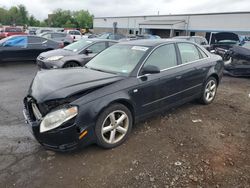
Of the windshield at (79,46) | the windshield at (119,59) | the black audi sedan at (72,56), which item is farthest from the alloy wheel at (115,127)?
the windshield at (79,46)

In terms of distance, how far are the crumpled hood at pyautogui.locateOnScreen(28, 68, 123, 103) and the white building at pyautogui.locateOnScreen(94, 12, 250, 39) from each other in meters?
27.8

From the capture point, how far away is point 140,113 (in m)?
3.73

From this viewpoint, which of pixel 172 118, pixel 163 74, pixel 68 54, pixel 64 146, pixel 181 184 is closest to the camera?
pixel 181 184

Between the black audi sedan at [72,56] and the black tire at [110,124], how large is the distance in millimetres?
4786

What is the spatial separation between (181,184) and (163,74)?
195cm

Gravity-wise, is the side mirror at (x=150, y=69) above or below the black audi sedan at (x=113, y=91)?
above

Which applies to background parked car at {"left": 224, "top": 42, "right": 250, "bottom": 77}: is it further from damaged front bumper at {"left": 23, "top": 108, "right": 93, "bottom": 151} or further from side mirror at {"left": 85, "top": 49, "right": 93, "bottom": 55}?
damaged front bumper at {"left": 23, "top": 108, "right": 93, "bottom": 151}

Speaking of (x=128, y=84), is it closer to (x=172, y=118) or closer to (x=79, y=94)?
(x=79, y=94)

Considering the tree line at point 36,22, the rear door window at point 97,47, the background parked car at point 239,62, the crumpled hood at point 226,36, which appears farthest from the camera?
the tree line at point 36,22

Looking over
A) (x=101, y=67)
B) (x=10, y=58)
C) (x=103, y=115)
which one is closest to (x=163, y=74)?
(x=101, y=67)

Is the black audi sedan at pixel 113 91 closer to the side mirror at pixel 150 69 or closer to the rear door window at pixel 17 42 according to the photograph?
the side mirror at pixel 150 69

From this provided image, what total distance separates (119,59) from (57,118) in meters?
1.77

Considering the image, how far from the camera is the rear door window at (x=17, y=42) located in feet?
32.9

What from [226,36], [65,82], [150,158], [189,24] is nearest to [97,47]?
[65,82]
